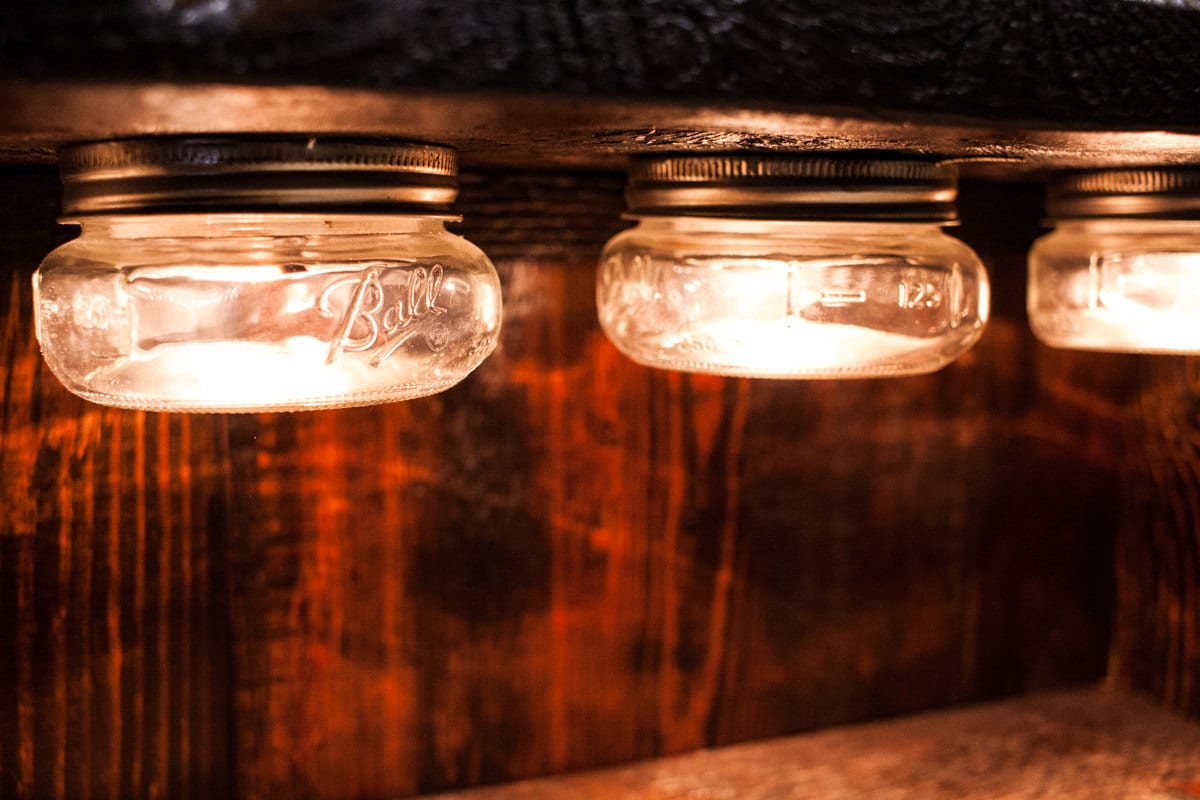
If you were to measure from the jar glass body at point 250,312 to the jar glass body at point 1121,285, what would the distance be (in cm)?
48

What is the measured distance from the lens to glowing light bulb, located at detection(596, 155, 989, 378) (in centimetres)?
65

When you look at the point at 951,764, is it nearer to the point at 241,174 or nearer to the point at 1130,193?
the point at 1130,193

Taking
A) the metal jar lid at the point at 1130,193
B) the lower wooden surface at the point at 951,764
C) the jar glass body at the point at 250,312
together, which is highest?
the metal jar lid at the point at 1130,193

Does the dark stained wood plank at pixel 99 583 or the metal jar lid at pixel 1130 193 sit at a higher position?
the metal jar lid at pixel 1130 193

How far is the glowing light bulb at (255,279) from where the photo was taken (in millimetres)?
511

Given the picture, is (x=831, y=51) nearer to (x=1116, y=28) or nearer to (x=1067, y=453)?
(x=1116, y=28)

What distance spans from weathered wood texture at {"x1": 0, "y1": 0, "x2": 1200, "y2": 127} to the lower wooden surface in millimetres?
634

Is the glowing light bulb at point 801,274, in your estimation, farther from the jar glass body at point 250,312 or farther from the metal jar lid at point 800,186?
the jar glass body at point 250,312

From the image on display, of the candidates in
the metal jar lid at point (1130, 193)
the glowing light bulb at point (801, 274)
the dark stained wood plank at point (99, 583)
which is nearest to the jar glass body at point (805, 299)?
the glowing light bulb at point (801, 274)

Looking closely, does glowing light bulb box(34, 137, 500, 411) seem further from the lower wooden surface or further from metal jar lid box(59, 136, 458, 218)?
the lower wooden surface

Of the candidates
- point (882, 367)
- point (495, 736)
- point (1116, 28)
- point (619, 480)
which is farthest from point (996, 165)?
Result: point (495, 736)

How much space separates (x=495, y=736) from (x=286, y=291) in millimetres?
517

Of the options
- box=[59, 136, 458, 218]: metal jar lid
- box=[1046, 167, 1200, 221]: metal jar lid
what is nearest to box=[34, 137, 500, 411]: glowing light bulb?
box=[59, 136, 458, 218]: metal jar lid

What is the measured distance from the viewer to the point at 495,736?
942 mm
